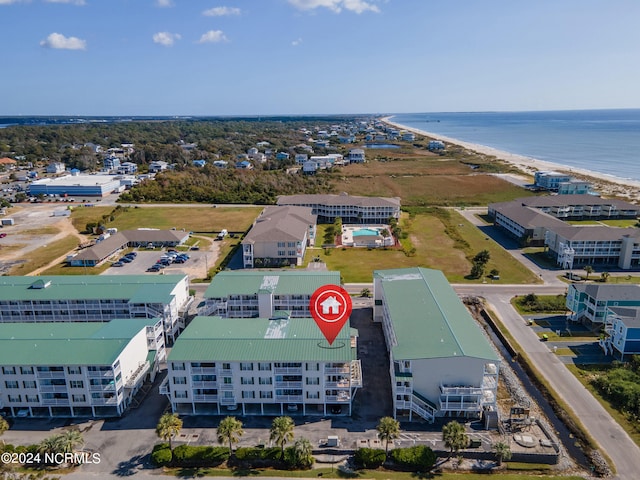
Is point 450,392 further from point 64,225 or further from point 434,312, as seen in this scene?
point 64,225

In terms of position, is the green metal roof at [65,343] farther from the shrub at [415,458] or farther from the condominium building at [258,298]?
the shrub at [415,458]

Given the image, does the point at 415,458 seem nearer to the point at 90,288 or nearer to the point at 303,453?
the point at 303,453

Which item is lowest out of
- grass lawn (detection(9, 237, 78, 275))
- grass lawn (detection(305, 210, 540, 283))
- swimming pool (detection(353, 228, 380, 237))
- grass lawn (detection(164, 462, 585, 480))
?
grass lawn (detection(164, 462, 585, 480))

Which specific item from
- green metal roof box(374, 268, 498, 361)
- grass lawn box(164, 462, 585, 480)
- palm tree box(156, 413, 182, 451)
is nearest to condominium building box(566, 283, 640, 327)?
green metal roof box(374, 268, 498, 361)

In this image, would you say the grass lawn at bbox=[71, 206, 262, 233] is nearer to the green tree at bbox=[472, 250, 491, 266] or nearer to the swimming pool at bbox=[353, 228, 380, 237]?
the swimming pool at bbox=[353, 228, 380, 237]

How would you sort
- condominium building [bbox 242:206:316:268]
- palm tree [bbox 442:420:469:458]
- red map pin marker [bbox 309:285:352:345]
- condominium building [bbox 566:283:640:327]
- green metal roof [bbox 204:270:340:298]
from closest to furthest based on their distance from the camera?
palm tree [bbox 442:420:469:458] < red map pin marker [bbox 309:285:352:345] < condominium building [bbox 566:283:640:327] < green metal roof [bbox 204:270:340:298] < condominium building [bbox 242:206:316:268]

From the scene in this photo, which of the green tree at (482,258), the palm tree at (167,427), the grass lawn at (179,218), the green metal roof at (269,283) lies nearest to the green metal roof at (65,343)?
the palm tree at (167,427)
